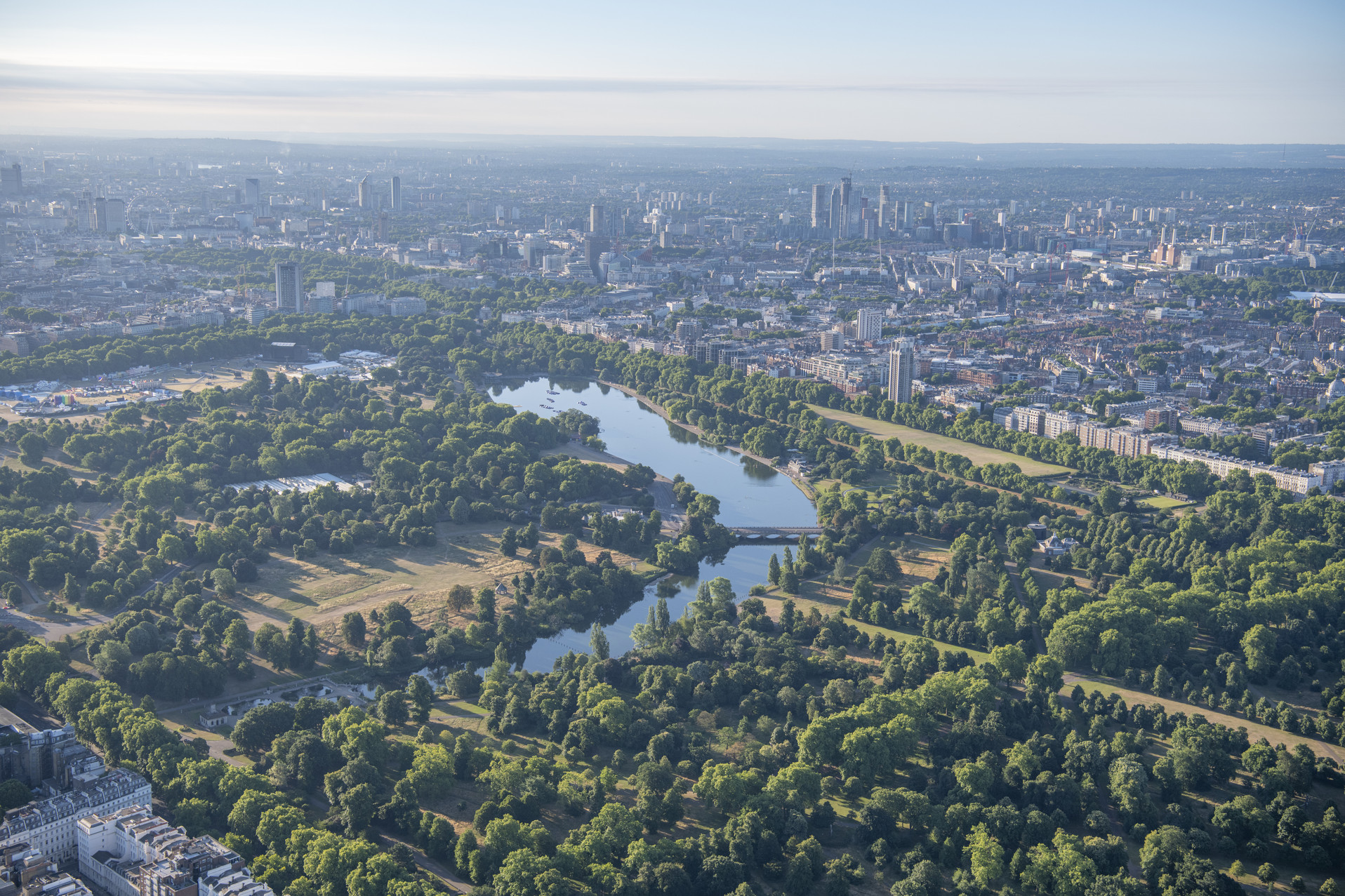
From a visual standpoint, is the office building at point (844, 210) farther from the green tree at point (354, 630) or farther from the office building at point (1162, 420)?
the green tree at point (354, 630)

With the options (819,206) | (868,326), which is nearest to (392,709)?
(868,326)

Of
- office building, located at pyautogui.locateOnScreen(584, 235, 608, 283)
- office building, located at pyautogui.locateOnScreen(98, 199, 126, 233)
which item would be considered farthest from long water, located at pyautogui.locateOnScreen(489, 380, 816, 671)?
office building, located at pyautogui.locateOnScreen(98, 199, 126, 233)

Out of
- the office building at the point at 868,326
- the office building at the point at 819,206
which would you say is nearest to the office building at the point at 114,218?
the office building at the point at 819,206

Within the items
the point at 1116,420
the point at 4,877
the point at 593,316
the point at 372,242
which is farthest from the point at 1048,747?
the point at 372,242

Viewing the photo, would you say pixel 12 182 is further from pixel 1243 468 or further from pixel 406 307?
pixel 1243 468

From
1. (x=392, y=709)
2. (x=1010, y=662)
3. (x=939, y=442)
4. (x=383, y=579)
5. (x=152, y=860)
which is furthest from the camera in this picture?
(x=939, y=442)

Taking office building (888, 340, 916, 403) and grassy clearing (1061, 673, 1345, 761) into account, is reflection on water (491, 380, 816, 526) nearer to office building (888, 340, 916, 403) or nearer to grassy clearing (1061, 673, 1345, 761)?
office building (888, 340, 916, 403)
